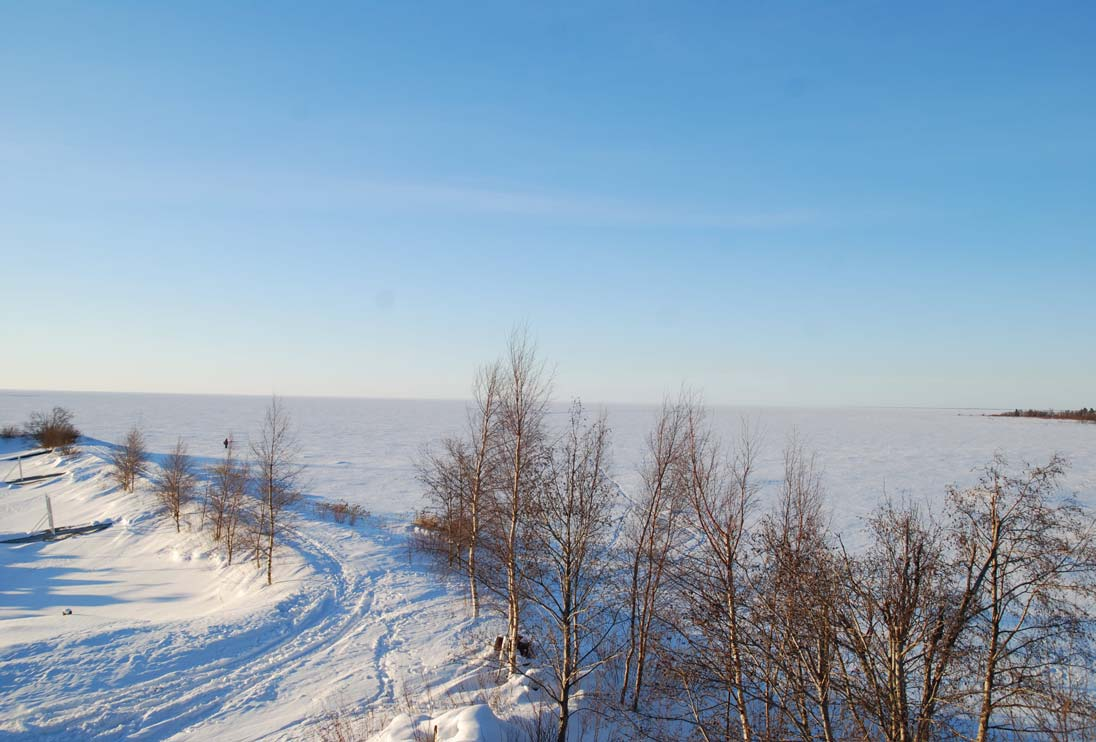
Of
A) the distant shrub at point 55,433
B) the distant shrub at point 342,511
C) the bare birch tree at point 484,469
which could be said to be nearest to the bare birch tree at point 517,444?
the bare birch tree at point 484,469

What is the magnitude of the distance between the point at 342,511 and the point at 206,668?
50.7ft

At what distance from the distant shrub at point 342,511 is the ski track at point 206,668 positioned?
9123mm

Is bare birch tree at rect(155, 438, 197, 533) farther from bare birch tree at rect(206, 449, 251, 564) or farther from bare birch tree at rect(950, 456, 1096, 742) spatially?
bare birch tree at rect(950, 456, 1096, 742)

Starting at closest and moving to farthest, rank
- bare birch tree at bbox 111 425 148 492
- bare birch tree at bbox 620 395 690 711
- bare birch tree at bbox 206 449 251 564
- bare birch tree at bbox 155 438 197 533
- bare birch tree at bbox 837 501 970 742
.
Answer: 1. bare birch tree at bbox 837 501 970 742
2. bare birch tree at bbox 620 395 690 711
3. bare birch tree at bbox 206 449 251 564
4. bare birch tree at bbox 155 438 197 533
5. bare birch tree at bbox 111 425 148 492

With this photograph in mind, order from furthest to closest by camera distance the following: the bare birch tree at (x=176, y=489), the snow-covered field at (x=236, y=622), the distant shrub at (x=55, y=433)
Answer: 1. the distant shrub at (x=55, y=433)
2. the bare birch tree at (x=176, y=489)
3. the snow-covered field at (x=236, y=622)

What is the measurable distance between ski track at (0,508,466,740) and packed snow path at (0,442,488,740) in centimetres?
3

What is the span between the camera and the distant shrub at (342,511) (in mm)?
29969

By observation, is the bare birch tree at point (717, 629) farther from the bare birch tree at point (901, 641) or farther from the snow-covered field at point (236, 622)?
the snow-covered field at point (236, 622)

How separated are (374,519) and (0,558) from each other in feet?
60.4

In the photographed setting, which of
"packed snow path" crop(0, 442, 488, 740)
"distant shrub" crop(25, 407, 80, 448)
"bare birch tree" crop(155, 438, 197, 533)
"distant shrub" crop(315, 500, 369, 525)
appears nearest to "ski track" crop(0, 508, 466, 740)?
"packed snow path" crop(0, 442, 488, 740)

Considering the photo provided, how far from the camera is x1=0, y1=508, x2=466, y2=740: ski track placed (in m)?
12.8

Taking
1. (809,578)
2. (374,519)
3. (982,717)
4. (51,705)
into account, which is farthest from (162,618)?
(982,717)

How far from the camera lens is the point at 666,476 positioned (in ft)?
59.4

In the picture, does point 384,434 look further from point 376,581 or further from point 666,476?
point 666,476
